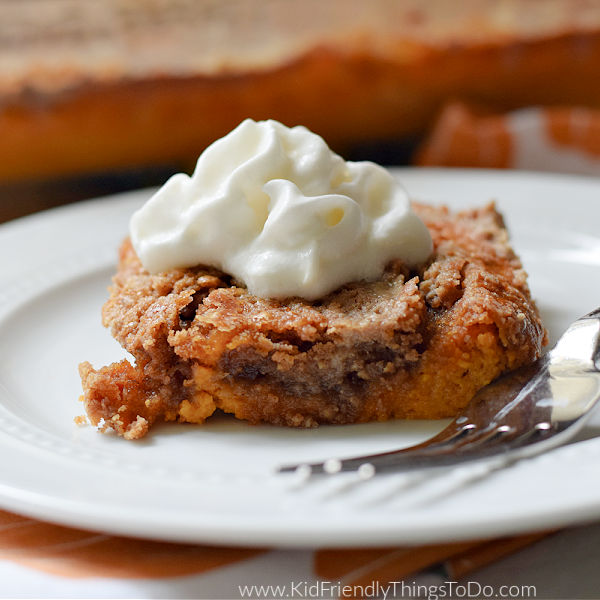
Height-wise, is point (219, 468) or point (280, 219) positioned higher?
point (280, 219)

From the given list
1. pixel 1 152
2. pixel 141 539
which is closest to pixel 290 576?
pixel 141 539

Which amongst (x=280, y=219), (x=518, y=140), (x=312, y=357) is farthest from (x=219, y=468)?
(x=518, y=140)

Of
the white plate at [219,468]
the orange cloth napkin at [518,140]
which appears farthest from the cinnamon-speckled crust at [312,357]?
the orange cloth napkin at [518,140]

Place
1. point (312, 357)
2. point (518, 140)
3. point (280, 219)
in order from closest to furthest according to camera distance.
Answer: point (312, 357)
point (280, 219)
point (518, 140)

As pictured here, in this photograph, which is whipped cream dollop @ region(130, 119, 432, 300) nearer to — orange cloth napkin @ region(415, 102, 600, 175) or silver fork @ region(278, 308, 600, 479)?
silver fork @ region(278, 308, 600, 479)

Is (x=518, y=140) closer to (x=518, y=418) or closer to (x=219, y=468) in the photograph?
(x=518, y=418)

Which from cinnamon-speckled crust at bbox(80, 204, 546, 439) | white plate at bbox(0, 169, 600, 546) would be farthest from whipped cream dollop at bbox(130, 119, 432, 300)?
white plate at bbox(0, 169, 600, 546)
